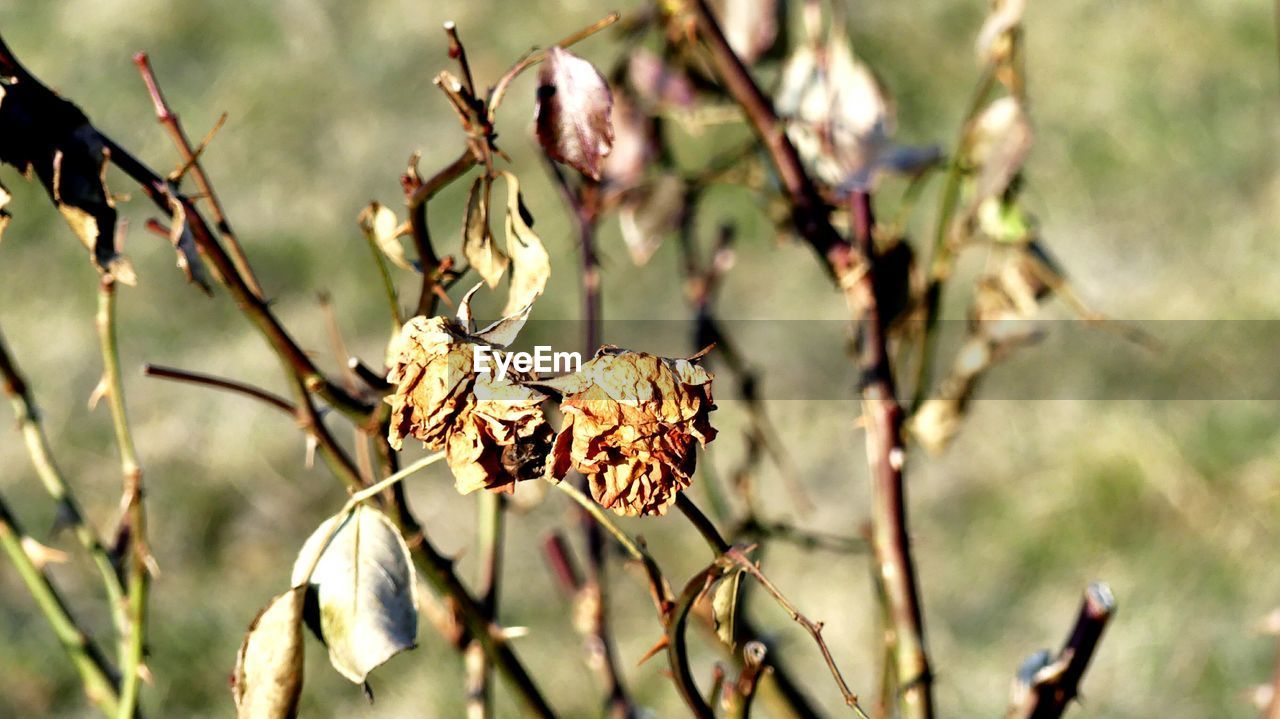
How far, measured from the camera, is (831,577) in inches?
78.7

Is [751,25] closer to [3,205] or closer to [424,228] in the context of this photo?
[424,228]

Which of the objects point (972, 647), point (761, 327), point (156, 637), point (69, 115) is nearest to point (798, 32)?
point (761, 327)

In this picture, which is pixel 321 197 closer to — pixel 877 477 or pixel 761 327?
pixel 761 327

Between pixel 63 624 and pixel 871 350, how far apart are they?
1.82ft

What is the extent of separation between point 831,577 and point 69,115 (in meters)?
1.60

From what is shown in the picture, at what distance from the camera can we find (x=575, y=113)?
0.57 meters

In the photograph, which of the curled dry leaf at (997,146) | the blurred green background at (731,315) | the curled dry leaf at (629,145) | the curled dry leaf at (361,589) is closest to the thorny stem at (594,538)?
the curled dry leaf at (629,145)

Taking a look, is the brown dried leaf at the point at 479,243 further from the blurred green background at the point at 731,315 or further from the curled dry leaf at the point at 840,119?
the blurred green background at the point at 731,315

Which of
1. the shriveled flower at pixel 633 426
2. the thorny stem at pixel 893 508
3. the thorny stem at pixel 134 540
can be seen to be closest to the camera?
the shriveled flower at pixel 633 426

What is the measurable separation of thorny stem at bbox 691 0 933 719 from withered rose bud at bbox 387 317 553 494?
1.31 ft

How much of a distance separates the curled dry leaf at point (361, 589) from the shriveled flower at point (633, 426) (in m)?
0.13

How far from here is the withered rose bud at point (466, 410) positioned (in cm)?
44

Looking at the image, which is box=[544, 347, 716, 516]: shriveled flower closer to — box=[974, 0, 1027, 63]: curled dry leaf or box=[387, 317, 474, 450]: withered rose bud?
box=[387, 317, 474, 450]: withered rose bud

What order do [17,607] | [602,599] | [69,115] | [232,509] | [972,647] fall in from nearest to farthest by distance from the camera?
1. [69,115]
2. [602,599]
3. [972,647]
4. [17,607]
5. [232,509]
